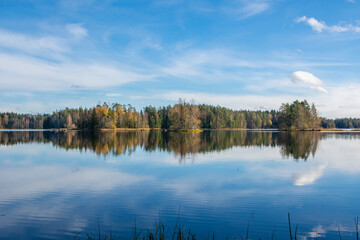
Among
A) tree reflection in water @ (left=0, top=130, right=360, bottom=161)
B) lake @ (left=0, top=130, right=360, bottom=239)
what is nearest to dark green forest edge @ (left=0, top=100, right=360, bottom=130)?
tree reflection in water @ (left=0, top=130, right=360, bottom=161)

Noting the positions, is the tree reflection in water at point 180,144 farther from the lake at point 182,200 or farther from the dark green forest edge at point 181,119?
the dark green forest edge at point 181,119

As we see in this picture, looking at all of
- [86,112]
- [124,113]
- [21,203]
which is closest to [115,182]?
[21,203]

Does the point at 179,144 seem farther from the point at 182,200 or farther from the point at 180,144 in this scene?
the point at 182,200

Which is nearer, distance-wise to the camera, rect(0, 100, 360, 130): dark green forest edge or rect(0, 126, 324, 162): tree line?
rect(0, 126, 324, 162): tree line

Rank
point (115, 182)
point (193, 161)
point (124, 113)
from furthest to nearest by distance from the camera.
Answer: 1. point (124, 113)
2. point (193, 161)
3. point (115, 182)

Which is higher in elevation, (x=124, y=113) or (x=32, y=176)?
(x=124, y=113)

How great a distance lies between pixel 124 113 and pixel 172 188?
121975 mm

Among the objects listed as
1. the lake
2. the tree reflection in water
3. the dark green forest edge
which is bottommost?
the lake

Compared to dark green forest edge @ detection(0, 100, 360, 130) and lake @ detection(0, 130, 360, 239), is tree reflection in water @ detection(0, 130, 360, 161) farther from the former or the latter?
dark green forest edge @ detection(0, 100, 360, 130)

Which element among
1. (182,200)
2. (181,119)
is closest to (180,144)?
(182,200)

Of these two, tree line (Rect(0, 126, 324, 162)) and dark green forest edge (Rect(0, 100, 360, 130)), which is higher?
dark green forest edge (Rect(0, 100, 360, 130))

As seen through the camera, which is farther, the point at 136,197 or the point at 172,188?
the point at 172,188

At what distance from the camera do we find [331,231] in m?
7.97

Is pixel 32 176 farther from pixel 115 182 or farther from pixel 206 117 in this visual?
pixel 206 117
